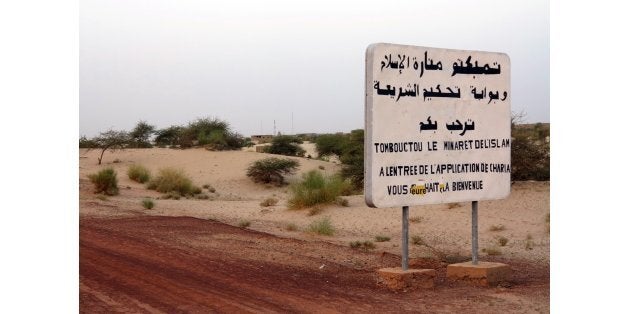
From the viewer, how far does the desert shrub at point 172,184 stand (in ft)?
125

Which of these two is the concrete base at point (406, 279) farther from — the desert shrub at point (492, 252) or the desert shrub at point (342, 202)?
the desert shrub at point (342, 202)

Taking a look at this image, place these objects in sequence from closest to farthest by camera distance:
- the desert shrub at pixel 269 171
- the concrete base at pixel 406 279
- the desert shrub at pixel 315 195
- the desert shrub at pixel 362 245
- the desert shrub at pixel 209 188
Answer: the concrete base at pixel 406 279
the desert shrub at pixel 362 245
the desert shrub at pixel 315 195
the desert shrub at pixel 209 188
the desert shrub at pixel 269 171

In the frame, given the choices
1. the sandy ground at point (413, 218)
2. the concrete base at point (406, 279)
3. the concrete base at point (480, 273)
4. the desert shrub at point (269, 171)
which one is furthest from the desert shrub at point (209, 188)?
the concrete base at point (406, 279)

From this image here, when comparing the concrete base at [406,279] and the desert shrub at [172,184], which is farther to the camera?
the desert shrub at [172,184]

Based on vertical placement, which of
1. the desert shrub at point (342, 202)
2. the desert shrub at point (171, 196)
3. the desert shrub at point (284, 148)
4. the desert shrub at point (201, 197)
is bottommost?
the desert shrub at point (201, 197)

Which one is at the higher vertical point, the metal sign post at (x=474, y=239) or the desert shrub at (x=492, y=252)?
the metal sign post at (x=474, y=239)

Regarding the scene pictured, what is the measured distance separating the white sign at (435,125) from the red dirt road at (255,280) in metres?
1.53

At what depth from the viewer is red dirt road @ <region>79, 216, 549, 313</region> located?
35.2ft

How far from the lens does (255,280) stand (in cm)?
1259

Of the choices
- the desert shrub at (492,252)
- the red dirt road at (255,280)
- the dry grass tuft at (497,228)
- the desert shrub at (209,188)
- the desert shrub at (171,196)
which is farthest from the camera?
the desert shrub at (209,188)

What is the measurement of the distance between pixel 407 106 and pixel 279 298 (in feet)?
11.4

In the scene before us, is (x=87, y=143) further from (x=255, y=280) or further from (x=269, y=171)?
(x=255, y=280)

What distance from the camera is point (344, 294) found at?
11742 millimetres

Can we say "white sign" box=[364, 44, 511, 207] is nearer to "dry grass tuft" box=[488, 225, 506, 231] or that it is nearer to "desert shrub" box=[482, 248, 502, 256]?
"desert shrub" box=[482, 248, 502, 256]
